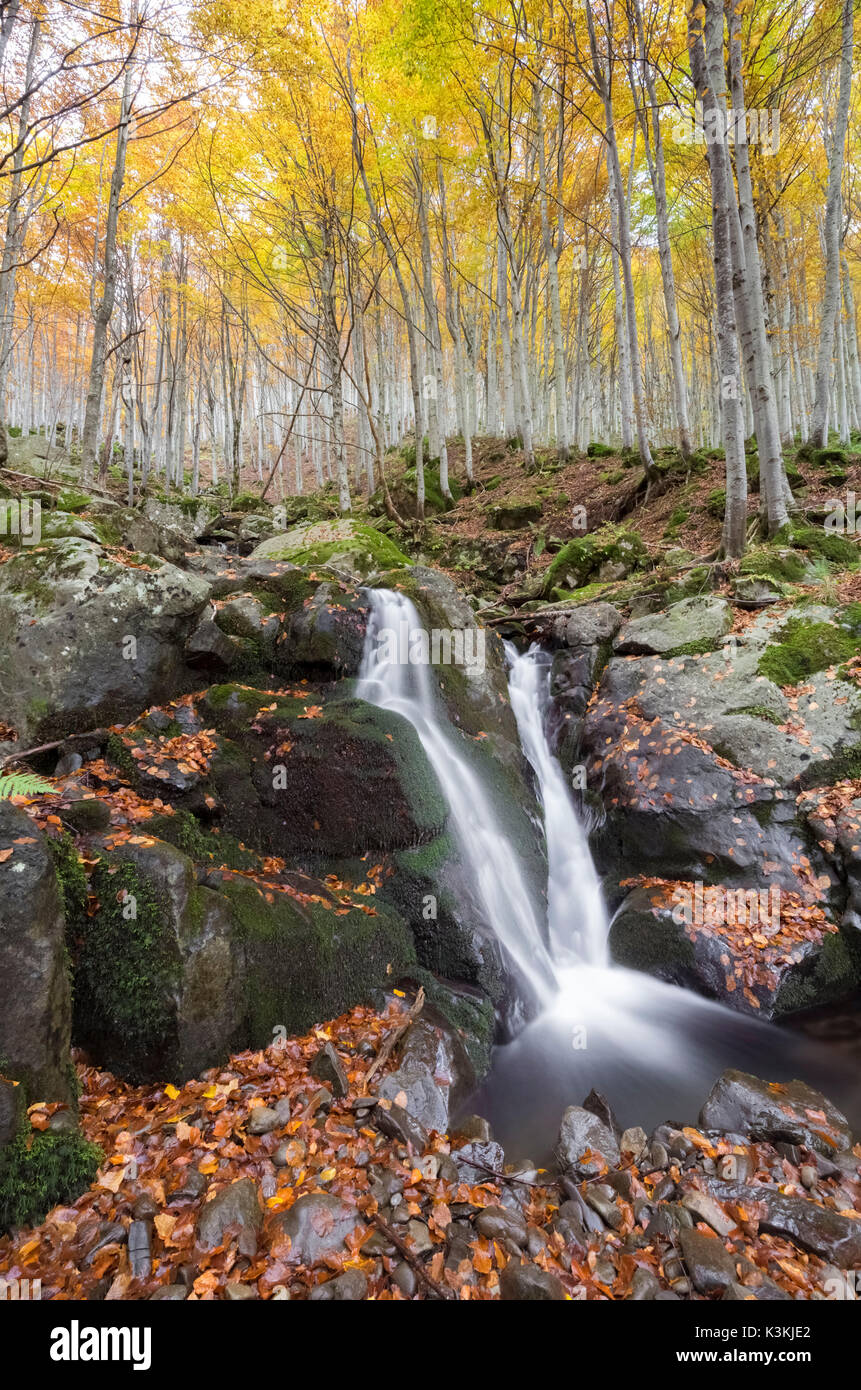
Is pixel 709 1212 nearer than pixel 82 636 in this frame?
Yes

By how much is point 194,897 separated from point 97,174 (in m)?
19.9

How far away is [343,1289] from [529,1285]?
0.79 meters

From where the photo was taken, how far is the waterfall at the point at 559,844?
5.91 m

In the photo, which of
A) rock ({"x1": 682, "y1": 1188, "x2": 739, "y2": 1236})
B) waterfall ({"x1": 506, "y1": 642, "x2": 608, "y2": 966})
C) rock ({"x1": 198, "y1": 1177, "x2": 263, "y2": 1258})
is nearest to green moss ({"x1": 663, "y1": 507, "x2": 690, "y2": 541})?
waterfall ({"x1": 506, "y1": 642, "x2": 608, "y2": 966})

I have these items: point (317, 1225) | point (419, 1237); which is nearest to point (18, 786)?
point (317, 1225)

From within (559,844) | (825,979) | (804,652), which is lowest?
(825,979)

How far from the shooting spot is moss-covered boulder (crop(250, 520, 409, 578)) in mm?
9703

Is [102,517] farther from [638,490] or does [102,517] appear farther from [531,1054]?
[638,490]

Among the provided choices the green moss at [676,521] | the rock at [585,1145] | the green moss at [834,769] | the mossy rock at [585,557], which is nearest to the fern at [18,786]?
the rock at [585,1145]

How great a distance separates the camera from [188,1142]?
2.92m

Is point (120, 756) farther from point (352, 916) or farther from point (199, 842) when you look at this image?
point (352, 916)

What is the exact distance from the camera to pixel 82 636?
546 centimetres

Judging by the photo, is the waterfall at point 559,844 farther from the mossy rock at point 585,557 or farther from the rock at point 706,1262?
the rock at point 706,1262

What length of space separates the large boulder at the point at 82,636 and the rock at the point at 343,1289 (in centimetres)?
455
